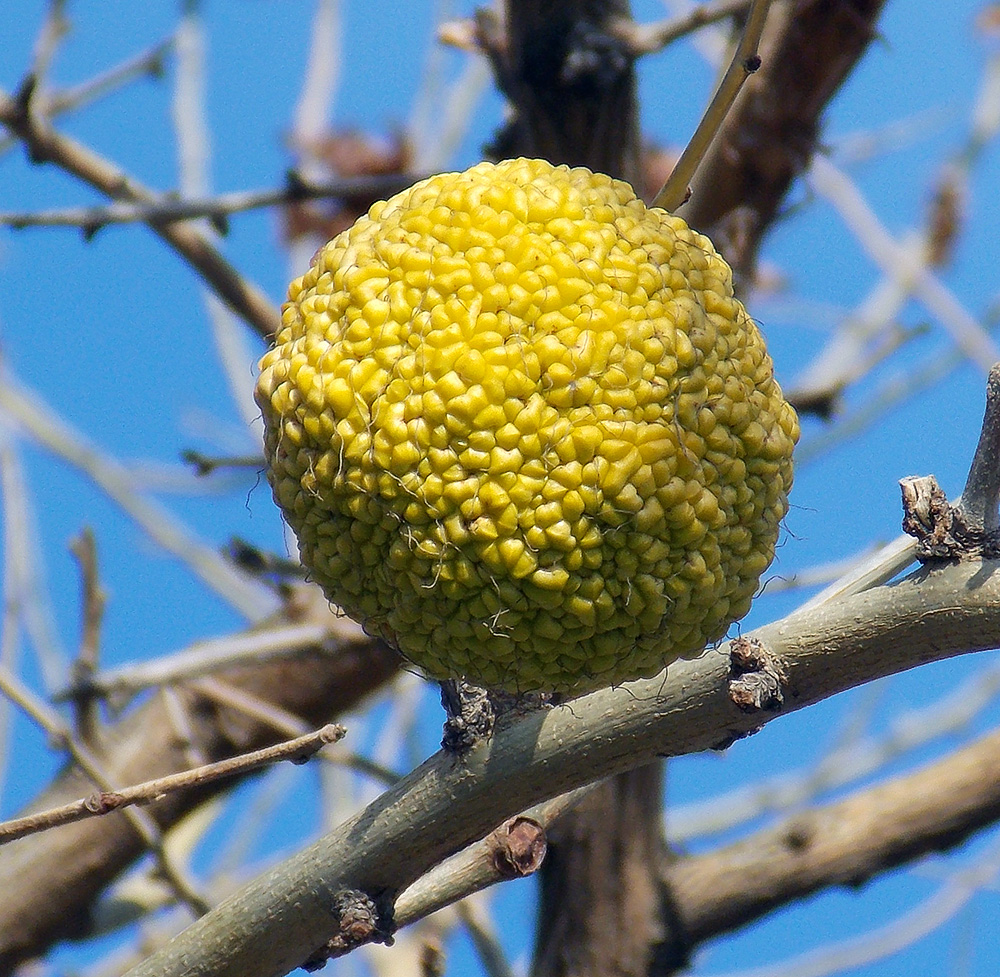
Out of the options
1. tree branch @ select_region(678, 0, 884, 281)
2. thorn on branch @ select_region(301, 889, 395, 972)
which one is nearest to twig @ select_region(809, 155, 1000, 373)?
tree branch @ select_region(678, 0, 884, 281)

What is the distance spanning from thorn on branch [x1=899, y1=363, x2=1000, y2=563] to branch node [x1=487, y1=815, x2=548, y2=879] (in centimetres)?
57

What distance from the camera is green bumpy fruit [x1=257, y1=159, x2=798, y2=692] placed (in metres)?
1.35

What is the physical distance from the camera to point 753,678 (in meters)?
1.31

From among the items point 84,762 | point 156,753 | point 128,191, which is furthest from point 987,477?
point 156,753

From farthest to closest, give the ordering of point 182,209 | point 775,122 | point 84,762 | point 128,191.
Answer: point 775,122, point 128,191, point 182,209, point 84,762

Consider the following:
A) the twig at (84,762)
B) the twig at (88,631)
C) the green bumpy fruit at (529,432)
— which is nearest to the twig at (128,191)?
the twig at (88,631)

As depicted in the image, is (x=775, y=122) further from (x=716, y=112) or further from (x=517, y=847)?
(x=517, y=847)

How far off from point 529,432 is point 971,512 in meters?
0.48

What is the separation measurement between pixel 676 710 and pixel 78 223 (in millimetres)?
1803

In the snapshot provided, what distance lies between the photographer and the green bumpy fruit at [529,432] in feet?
4.42

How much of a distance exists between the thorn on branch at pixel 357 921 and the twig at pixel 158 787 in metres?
0.22

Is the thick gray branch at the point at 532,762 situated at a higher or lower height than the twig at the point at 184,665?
lower

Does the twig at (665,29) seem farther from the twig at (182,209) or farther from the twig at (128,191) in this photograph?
the twig at (128,191)

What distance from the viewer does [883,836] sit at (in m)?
2.60
